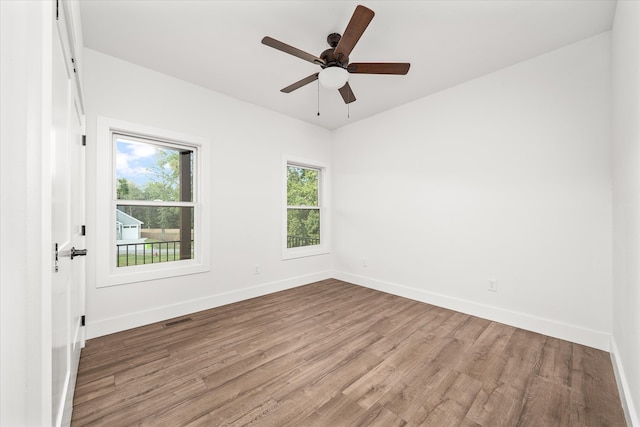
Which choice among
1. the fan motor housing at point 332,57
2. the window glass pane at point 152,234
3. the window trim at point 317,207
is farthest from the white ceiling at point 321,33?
the window glass pane at point 152,234

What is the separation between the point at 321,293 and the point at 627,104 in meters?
3.47

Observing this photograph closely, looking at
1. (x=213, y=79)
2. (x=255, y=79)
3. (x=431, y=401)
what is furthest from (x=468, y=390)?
(x=213, y=79)

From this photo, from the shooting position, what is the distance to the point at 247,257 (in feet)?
11.9

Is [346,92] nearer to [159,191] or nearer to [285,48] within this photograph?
[285,48]

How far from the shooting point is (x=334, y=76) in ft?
7.24

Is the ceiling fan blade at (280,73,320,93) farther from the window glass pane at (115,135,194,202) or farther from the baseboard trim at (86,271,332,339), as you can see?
the baseboard trim at (86,271,332,339)

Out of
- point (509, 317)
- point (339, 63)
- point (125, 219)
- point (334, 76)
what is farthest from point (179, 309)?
point (509, 317)

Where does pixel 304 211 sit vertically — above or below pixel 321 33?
below

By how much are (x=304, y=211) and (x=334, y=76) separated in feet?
8.88

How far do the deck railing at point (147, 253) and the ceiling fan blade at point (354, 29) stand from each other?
8.98 ft

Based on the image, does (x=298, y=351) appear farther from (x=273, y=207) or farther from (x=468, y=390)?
(x=273, y=207)

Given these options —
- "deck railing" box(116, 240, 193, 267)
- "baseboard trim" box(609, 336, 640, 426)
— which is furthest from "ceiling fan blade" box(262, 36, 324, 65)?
"baseboard trim" box(609, 336, 640, 426)

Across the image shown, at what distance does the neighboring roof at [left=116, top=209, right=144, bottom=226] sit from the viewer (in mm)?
2758

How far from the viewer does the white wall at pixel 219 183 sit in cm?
255
